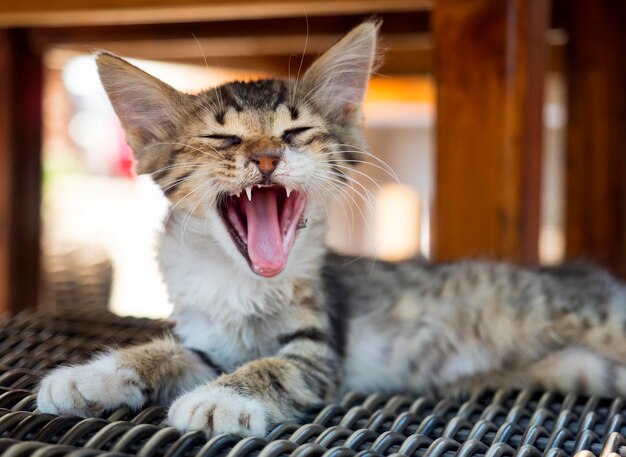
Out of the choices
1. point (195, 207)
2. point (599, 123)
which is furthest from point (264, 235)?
point (599, 123)

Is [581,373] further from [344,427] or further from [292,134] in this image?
[292,134]

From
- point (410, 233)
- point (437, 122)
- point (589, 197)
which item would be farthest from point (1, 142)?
point (410, 233)

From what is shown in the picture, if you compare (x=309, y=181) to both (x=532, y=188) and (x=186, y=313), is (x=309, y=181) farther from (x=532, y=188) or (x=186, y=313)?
(x=532, y=188)

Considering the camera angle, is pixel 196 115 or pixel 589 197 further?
pixel 589 197

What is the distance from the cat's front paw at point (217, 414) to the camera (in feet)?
3.86

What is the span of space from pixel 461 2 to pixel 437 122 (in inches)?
14.7

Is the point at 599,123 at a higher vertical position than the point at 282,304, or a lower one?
higher

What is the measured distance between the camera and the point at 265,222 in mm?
1545

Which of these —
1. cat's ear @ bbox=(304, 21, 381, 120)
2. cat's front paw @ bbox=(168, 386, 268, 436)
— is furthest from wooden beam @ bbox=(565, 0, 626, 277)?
cat's front paw @ bbox=(168, 386, 268, 436)

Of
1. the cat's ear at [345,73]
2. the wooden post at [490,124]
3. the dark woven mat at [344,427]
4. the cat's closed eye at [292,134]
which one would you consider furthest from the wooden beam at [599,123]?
the cat's closed eye at [292,134]

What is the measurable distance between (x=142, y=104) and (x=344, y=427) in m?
0.85

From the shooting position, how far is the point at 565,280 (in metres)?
2.14

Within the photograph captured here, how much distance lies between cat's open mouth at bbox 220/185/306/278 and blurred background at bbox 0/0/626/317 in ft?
0.52

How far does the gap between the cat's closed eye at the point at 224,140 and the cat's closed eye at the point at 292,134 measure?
0.10m
